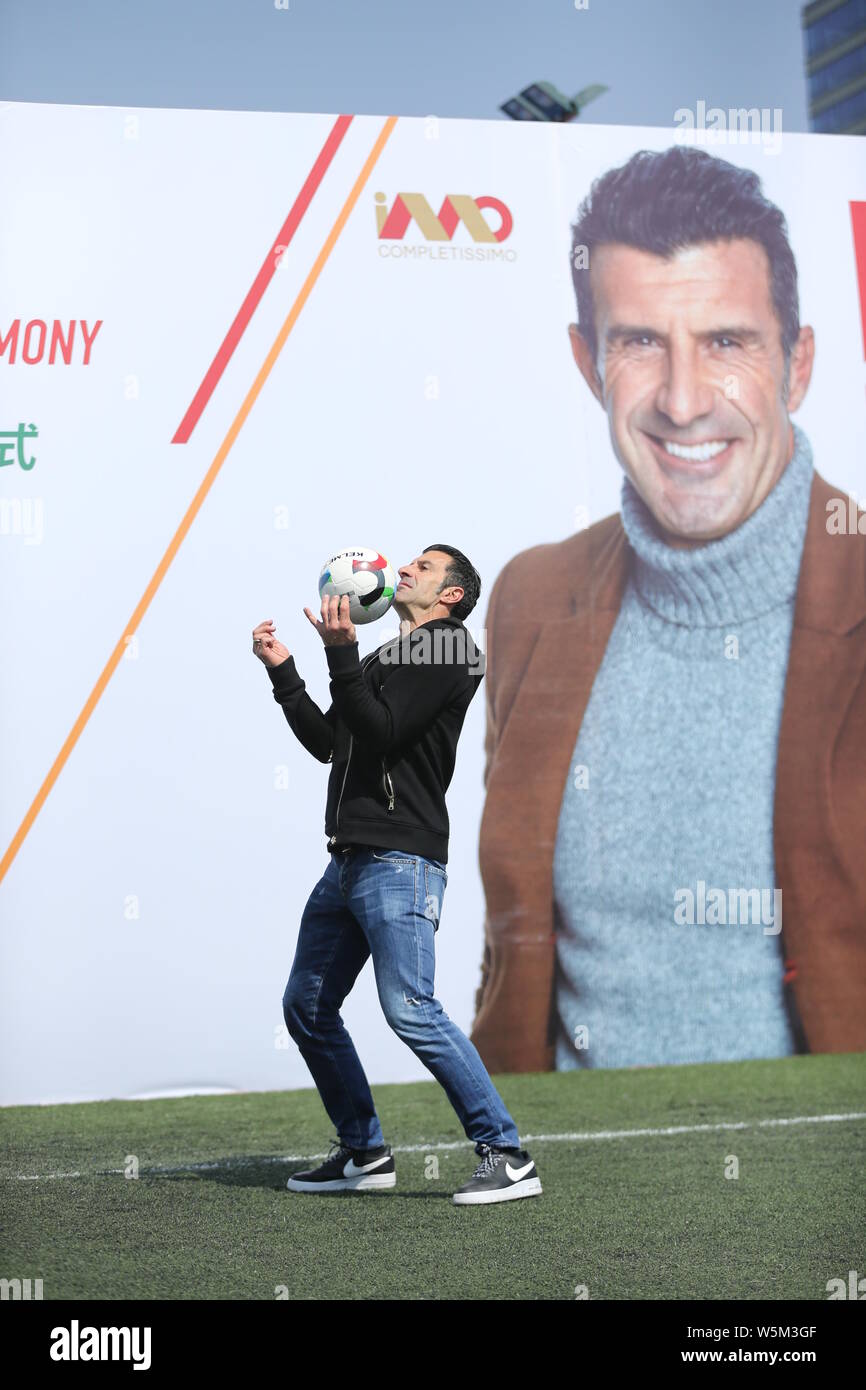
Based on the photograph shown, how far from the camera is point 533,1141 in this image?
5309mm

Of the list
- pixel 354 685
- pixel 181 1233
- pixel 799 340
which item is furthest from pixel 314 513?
pixel 181 1233

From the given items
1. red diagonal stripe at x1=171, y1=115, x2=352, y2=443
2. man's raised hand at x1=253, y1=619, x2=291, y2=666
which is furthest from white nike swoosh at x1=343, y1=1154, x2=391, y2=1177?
red diagonal stripe at x1=171, y1=115, x2=352, y2=443

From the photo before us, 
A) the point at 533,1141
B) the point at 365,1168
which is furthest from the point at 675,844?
the point at 365,1168

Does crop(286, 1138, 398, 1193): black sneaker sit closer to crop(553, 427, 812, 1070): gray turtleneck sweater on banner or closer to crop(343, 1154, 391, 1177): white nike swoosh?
crop(343, 1154, 391, 1177): white nike swoosh

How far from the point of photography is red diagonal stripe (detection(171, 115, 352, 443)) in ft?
22.5

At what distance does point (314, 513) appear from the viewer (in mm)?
6996

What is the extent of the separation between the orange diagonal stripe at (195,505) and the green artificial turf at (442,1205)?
1.34m

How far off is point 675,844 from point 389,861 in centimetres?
317

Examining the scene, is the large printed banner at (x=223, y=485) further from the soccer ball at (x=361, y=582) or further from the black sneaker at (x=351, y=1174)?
the soccer ball at (x=361, y=582)

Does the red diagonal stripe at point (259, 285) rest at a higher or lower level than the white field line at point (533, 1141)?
higher

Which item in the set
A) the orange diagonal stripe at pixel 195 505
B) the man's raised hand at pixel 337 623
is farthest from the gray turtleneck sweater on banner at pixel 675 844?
the man's raised hand at pixel 337 623

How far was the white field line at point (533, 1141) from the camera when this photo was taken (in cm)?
480

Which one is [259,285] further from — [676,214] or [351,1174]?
[351,1174]

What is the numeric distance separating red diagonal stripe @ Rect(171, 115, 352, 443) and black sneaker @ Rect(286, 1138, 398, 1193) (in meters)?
3.58
